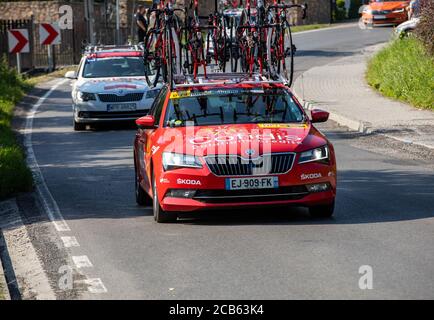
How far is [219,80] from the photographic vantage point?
43.9ft

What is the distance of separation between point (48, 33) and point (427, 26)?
54.7 feet

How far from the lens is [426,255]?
10.0 meters

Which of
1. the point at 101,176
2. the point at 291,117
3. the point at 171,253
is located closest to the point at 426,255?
the point at 171,253

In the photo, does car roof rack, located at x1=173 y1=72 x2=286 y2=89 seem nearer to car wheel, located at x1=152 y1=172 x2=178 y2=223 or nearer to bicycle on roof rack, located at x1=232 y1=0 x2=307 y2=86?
car wheel, located at x1=152 y1=172 x2=178 y2=223

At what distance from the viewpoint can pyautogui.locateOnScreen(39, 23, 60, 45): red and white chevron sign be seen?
126 ft

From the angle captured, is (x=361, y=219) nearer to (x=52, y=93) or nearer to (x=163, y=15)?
(x=163, y=15)

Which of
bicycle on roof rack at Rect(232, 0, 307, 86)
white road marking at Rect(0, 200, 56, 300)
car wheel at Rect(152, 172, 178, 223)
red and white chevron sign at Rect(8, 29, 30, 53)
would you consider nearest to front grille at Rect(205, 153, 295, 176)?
car wheel at Rect(152, 172, 178, 223)

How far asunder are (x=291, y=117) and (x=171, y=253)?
2.89 m

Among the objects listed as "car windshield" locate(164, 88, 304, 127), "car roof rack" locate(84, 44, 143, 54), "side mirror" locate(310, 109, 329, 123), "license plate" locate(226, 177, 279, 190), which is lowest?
"car roof rack" locate(84, 44, 143, 54)

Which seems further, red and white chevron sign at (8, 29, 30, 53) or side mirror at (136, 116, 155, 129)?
red and white chevron sign at (8, 29, 30, 53)

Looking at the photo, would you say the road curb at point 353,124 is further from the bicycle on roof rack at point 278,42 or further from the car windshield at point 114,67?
the bicycle on roof rack at point 278,42

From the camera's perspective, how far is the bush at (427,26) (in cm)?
2505

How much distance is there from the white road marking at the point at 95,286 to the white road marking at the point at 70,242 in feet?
5.92

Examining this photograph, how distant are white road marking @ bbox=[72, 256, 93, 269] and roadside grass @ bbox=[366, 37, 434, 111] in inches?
574
